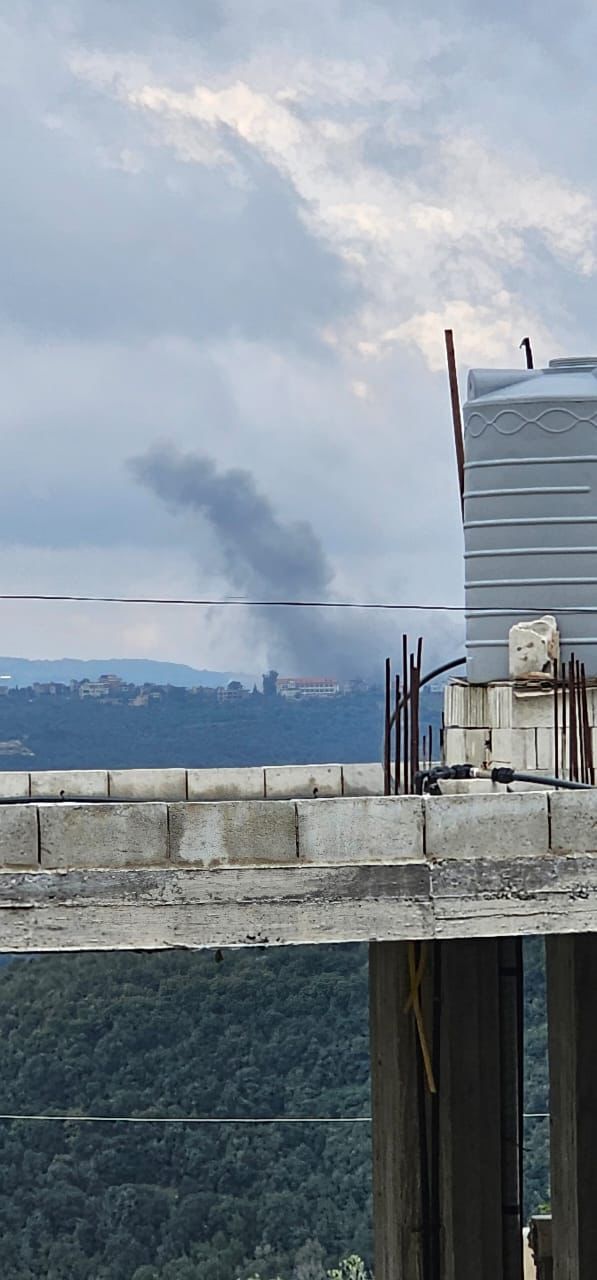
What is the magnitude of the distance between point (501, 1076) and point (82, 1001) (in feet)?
187

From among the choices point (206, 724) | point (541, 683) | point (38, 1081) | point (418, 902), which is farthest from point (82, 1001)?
point (206, 724)

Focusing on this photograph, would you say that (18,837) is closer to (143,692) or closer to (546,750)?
(546,750)

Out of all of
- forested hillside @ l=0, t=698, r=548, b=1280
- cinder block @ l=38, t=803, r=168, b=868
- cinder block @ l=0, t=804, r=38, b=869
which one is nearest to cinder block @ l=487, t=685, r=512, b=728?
cinder block @ l=38, t=803, r=168, b=868

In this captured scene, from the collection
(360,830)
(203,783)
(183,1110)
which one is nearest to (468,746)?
(203,783)

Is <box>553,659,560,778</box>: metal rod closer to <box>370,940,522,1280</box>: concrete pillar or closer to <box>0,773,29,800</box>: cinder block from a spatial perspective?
<box>370,940,522,1280</box>: concrete pillar

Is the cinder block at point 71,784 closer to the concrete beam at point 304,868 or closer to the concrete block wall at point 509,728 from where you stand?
the concrete block wall at point 509,728

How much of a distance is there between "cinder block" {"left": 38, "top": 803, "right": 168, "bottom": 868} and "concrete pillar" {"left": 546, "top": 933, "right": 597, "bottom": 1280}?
523 centimetres

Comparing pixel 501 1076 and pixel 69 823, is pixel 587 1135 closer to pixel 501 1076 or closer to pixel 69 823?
pixel 501 1076

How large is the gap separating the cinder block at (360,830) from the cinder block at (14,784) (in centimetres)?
834

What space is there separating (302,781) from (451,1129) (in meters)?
5.33

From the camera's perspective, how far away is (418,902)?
1188 cm

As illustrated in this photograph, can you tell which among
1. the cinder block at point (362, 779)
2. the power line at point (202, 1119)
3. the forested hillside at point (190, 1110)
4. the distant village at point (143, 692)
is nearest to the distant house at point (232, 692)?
the distant village at point (143, 692)

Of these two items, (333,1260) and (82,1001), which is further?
(82,1001)

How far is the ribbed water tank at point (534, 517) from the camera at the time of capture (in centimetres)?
1791
